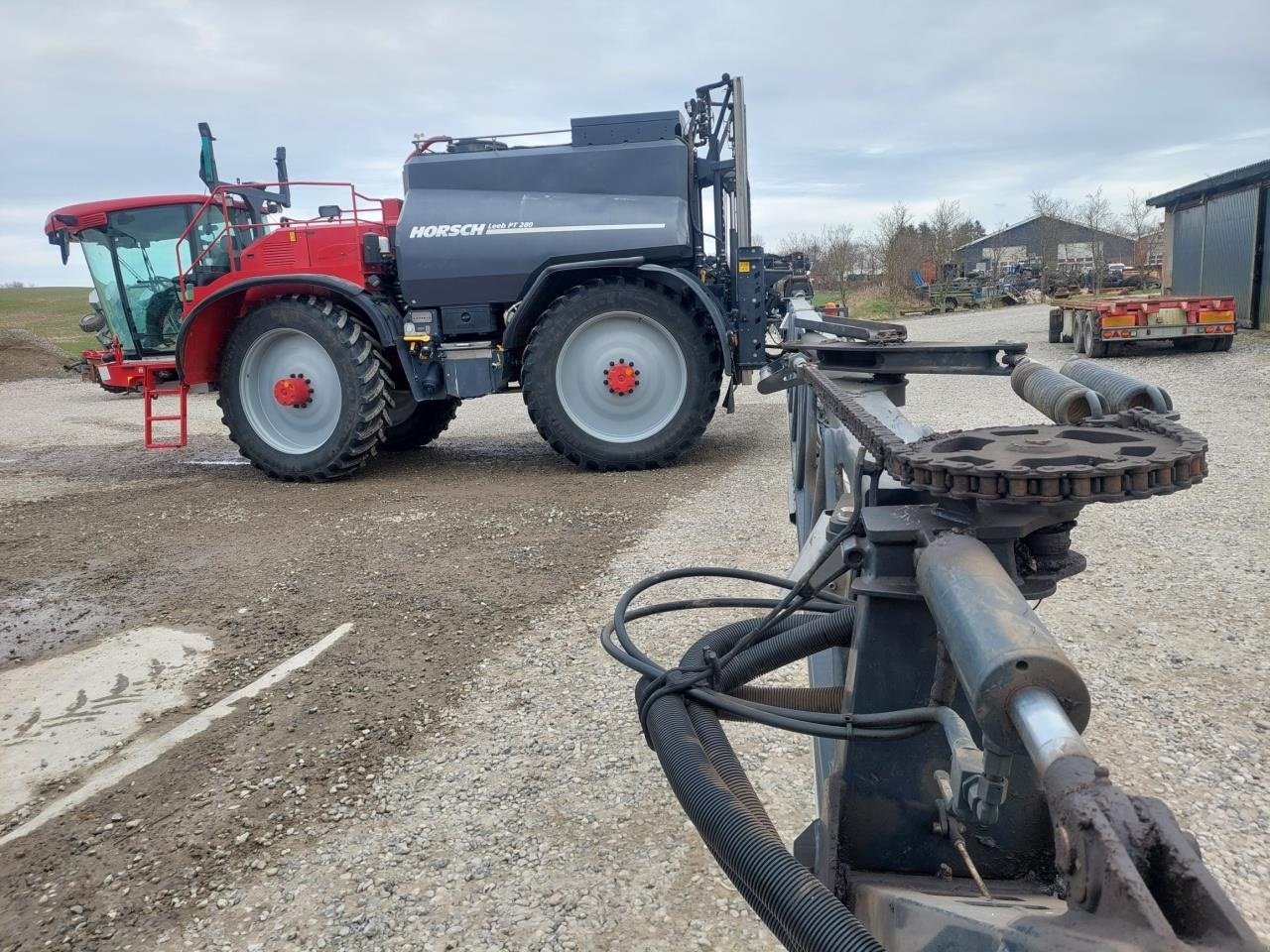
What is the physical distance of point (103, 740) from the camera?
356cm

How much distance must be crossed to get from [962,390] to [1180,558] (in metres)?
7.83

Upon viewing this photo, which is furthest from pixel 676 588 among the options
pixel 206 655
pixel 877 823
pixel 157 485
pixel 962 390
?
pixel 962 390

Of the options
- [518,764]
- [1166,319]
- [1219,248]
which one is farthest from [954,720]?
[1219,248]

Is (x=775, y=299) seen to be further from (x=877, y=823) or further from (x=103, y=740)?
(x=877, y=823)

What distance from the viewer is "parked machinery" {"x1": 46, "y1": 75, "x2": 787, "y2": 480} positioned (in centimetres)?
761

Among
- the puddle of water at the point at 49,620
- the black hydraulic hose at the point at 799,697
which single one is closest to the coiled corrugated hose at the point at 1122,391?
the black hydraulic hose at the point at 799,697

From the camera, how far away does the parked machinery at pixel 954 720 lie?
0.97 meters

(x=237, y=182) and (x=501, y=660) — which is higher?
(x=237, y=182)

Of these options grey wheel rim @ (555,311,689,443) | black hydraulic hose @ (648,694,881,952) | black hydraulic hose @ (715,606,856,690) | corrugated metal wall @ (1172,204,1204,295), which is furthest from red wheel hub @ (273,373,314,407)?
corrugated metal wall @ (1172,204,1204,295)

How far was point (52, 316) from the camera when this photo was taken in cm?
3691

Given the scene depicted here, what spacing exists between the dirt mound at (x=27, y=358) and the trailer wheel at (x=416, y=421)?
1616cm

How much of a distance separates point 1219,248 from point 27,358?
2555 cm

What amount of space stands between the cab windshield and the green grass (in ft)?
54.5

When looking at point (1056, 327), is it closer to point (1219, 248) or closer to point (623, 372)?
point (1219, 248)
